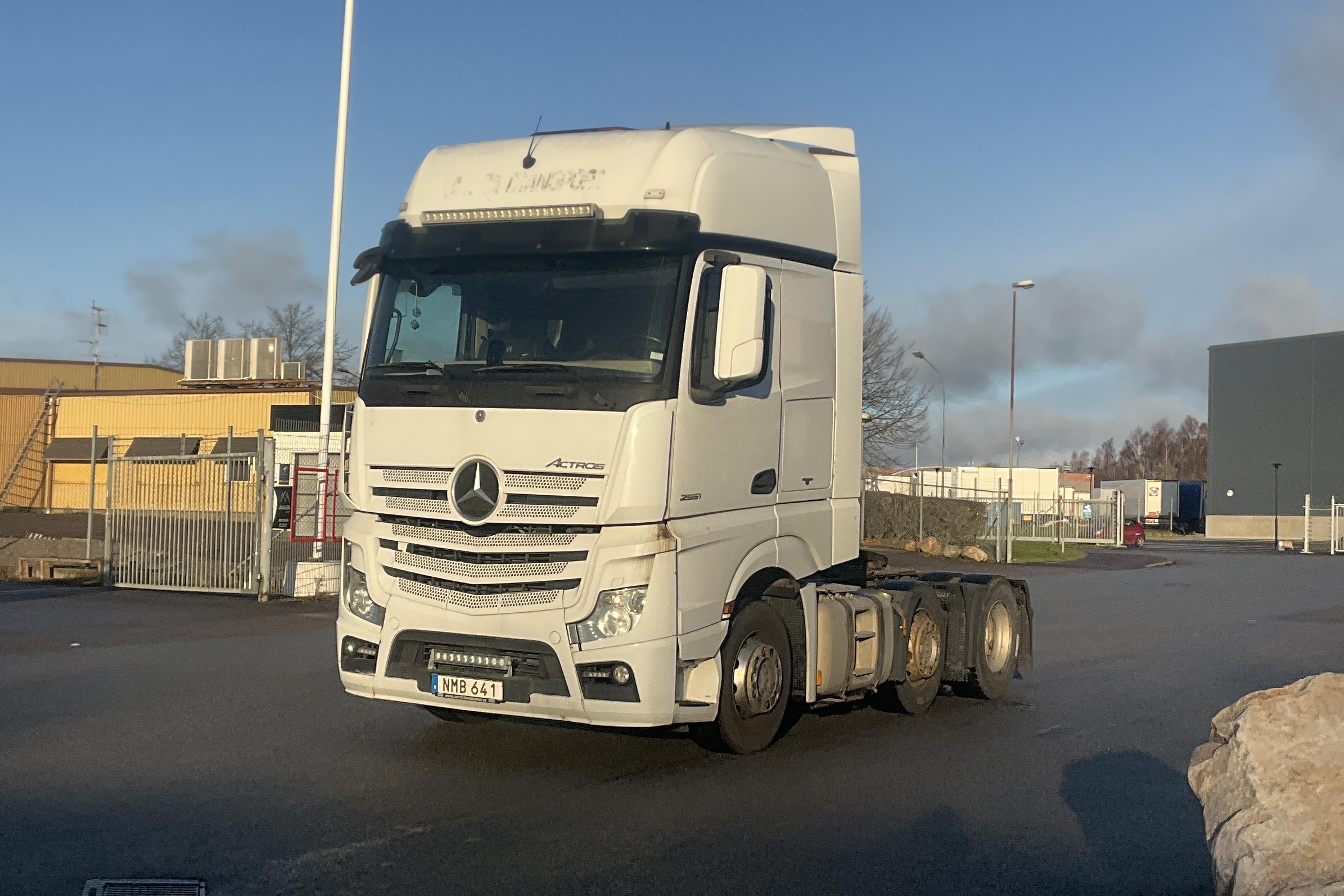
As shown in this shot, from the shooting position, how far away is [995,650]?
11.1m

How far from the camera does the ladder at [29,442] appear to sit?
47.8m

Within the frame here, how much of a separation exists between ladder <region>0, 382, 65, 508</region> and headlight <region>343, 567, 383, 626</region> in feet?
149

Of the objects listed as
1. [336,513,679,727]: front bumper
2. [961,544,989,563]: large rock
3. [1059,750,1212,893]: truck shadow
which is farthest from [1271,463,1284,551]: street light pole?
[336,513,679,727]: front bumper

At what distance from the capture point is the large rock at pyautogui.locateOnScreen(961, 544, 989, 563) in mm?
34312

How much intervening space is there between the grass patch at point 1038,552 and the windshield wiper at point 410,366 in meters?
29.6

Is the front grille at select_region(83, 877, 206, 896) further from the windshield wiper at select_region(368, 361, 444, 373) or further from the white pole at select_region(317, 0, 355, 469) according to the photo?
the white pole at select_region(317, 0, 355, 469)

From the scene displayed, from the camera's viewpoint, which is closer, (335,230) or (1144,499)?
(335,230)

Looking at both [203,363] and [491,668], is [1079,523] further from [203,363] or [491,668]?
A: [491,668]

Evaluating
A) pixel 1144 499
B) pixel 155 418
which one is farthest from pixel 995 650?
pixel 1144 499

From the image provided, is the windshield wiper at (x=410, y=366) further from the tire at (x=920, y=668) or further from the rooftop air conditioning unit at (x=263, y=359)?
the rooftop air conditioning unit at (x=263, y=359)

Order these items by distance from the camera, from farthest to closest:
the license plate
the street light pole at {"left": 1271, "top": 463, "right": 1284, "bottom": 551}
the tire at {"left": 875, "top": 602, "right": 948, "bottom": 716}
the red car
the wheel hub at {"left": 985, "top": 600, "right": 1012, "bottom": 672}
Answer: the street light pole at {"left": 1271, "top": 463, "right": 1284, "bottom": 551}
the red car
the wheel hub at {"left": 985, "top": 600, "right": 1012, "bottom": 672}
the tire at {"left": 875, "top": 602, "right": 948, "bottom": 716}
the license plate

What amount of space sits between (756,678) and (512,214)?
10.3ft

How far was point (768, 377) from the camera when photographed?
8078mm

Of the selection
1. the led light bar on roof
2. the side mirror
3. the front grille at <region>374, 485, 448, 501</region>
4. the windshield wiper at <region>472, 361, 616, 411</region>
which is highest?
the led light bar on roof
